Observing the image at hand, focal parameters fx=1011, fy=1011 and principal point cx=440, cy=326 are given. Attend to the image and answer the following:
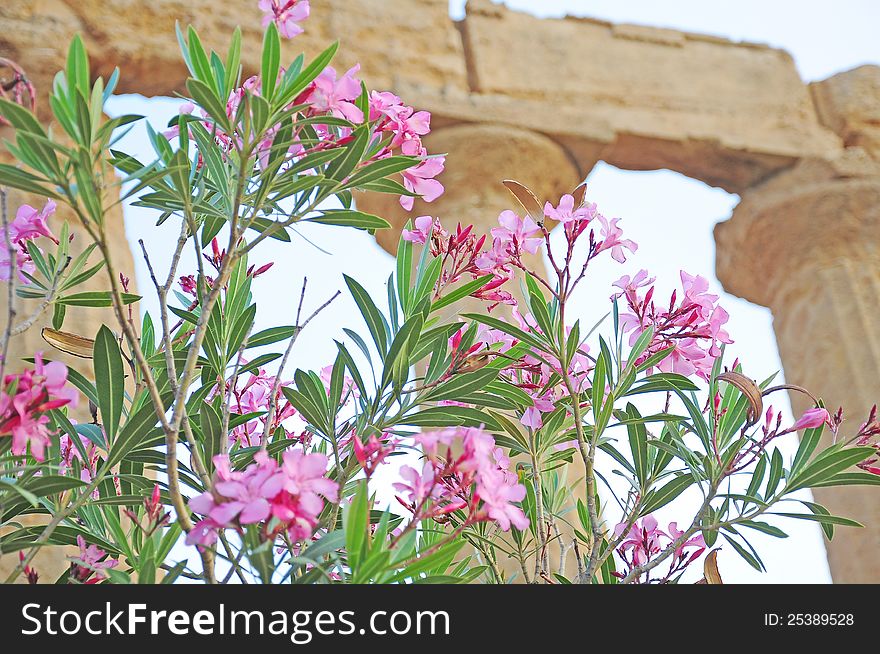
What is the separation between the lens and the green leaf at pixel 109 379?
1.14 metres

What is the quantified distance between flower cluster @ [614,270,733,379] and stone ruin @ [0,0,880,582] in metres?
3.13

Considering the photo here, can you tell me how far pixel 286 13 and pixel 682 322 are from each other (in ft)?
2.19

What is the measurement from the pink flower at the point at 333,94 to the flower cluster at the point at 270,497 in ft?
1.64

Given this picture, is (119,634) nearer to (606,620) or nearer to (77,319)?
(606,620)

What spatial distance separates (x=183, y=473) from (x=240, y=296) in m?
0.27

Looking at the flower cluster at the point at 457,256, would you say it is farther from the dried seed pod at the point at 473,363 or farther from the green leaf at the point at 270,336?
the green leaf at the point at 270,336

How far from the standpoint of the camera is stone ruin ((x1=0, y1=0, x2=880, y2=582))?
174 inches

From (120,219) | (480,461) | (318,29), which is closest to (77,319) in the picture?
(120,219)

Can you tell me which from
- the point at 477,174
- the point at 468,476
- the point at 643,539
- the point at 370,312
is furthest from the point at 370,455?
the point at 477,174

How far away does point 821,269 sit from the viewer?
16.2ft

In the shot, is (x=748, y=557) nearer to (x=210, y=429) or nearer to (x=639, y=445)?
(x=639, y=445)

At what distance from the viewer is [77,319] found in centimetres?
341

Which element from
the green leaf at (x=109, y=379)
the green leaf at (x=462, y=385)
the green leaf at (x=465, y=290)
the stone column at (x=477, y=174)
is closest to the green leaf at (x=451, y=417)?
the green leaf at (x=462, y=385)

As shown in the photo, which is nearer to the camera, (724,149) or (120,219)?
(120,219)
